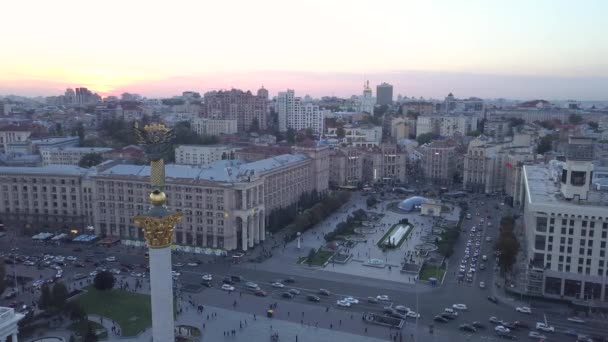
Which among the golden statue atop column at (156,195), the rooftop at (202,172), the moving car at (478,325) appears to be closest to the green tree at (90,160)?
the rooftop at (202,172)

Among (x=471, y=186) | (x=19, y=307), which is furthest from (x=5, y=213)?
(x=471, y=186)

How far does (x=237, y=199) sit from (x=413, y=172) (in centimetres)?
5249

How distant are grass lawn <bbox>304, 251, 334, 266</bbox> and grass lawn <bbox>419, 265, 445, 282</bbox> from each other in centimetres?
814

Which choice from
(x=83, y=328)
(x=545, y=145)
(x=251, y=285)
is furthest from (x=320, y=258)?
(x=545, y=145)

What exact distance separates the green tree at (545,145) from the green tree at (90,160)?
6840 cm

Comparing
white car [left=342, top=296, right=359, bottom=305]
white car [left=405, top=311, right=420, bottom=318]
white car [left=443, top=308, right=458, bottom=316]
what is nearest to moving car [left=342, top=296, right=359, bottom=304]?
white car [left=342, top=296, right=359, bottom=305]

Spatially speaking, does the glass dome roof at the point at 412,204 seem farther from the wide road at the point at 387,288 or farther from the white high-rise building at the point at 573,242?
the white high-rise building at the point at 573,242

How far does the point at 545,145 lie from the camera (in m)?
93.8

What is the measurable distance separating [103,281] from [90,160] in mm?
43453

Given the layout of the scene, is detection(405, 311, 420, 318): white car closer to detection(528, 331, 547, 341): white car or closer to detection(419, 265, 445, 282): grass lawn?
detection(528, 331, 547, 341): white car

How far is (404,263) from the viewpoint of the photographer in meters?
45.3

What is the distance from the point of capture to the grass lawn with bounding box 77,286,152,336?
33.2m

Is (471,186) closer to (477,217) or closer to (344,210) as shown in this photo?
(477,217)

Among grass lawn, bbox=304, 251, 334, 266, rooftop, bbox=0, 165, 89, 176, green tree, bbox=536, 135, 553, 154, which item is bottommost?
grass lawn, bbox=304, 251, 334, 266
